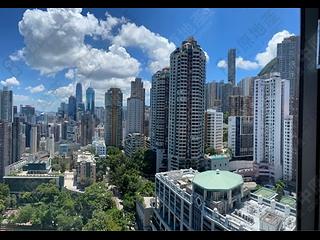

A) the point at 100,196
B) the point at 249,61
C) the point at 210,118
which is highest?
the point at 249,61

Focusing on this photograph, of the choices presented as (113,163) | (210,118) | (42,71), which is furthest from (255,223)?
(42,71)

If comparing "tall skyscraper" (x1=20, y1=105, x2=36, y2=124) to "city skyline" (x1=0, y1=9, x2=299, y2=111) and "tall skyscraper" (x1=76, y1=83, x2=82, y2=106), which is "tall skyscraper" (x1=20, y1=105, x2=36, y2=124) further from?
"tall skyscraper" (x1=76, y1=83, x2=82, y2=106)

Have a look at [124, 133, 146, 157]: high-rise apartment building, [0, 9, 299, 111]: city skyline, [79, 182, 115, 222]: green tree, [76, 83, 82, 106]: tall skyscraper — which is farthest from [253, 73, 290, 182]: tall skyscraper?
[76, 83, 82, 106]: tall skyscraper

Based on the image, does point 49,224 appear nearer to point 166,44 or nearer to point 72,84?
point 72,84

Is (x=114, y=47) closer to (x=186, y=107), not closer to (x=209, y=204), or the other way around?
(x=186, y=107)

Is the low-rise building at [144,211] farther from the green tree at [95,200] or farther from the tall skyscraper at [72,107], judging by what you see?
the tall skyscraper at [72,107]
